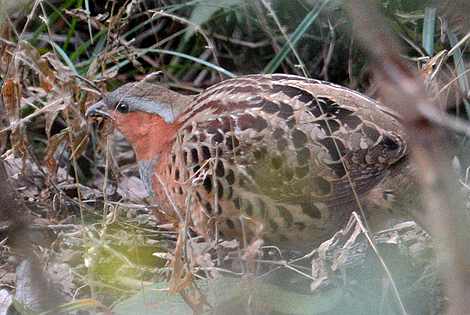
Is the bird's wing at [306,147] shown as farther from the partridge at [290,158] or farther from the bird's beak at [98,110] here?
the bird's beak at [98,110]

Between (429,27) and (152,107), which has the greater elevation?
(429,27)

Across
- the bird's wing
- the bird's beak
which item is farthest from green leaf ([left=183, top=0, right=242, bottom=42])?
the bird's wing

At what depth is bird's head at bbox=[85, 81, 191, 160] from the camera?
Answer: 385 cm

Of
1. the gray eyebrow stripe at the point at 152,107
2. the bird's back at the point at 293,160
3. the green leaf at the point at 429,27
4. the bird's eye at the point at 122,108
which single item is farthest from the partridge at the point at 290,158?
the green leaf at the point at 429,27

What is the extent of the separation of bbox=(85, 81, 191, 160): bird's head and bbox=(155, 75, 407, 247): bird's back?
1.39 ft

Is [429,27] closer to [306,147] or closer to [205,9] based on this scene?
[205,9]

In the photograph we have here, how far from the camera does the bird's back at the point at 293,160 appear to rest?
10.7ft

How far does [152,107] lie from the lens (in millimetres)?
3896

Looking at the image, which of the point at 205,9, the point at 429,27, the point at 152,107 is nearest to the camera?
the point at 152,107

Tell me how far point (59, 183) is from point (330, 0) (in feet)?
4.56

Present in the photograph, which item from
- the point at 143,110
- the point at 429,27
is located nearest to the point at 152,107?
the point at 143,110

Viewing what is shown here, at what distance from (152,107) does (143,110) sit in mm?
44

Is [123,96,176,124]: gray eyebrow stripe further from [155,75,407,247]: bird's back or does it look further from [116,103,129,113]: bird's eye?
[155,75,407,247]: bird's back

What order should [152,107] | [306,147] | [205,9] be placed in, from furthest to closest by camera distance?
[205,9] → [152,107] → [306,147]
